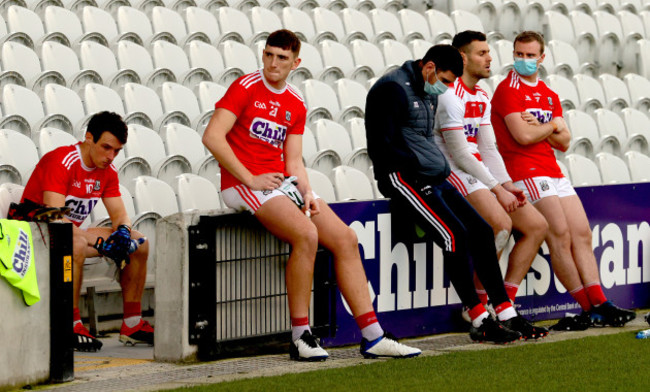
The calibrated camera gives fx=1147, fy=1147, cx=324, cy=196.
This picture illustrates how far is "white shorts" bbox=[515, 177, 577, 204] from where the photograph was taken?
7.49 metres

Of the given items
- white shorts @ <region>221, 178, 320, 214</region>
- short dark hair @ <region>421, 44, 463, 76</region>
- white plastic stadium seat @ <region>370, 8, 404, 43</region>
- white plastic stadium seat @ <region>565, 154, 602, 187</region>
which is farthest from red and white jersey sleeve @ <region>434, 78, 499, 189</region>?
white plastic stadium seat @ <region>370, 8, 404, 43</region>

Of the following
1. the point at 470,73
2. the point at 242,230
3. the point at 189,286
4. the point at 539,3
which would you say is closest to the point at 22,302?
Result: the point at 189,286

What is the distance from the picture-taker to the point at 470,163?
23.0 ft

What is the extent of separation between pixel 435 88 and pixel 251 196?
4.31 ft

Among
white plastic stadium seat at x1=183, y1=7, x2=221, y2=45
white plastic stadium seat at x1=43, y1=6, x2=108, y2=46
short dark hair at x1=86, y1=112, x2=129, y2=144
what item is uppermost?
white plastic stadium seat at x1=183, y1=7, x2=221, y2=45

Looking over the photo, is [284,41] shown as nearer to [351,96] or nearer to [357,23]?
[351,96]

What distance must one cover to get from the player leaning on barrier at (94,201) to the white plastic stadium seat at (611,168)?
18.7ft

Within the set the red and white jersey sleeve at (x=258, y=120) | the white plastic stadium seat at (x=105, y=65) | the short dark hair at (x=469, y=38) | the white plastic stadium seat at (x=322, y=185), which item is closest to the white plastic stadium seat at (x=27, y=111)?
the white plastic stadium seat at (x=105, y=65)

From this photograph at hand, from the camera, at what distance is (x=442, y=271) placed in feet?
23.9

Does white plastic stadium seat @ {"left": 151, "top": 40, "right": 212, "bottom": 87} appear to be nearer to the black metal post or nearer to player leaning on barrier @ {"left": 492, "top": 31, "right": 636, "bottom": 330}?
player leaning on barrier @ {"left": 492, "top": 31, "right": 636, "bottom": 330}

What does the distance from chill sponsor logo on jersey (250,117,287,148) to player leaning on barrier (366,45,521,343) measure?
630 millimetres

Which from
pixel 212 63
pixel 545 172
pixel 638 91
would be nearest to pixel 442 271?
pixel 545 172

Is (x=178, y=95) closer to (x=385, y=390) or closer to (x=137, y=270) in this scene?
(x=137, y=270)

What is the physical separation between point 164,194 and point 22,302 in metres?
2.93
